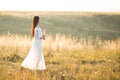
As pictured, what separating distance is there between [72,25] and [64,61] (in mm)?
19743

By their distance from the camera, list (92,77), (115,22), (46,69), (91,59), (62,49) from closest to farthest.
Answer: (92,77) → (46,69) → (91,59) → (62,49) → (115,22)

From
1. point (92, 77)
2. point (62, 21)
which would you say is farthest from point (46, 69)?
point (62, 21)

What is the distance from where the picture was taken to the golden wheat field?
7.37m

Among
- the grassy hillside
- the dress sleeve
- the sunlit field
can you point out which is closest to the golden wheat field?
the sunlit field

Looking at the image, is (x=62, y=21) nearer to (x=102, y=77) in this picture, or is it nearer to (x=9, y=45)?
(x=9, y=45)

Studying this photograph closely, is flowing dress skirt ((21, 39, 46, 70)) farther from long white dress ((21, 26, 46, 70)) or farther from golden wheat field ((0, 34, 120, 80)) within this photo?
golden wheat field ((0, 34, 120, 80))

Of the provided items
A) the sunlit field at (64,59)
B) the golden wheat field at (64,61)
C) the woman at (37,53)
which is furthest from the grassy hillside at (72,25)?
the woman at (37,53)

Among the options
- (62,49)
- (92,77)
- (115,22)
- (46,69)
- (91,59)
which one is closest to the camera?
(92,77)

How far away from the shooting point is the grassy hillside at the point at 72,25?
2555 centimetres

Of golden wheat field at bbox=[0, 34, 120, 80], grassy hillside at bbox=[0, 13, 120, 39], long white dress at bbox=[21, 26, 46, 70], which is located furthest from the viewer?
grassy hillside at bbox=[0, 13, 120, 39]

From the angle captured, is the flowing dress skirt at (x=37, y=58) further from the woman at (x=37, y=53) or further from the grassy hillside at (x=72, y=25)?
the grassy hillside at (x=72, y=25)

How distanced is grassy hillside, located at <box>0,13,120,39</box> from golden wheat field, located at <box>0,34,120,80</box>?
43.2ft

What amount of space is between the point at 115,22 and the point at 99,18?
2.04 m

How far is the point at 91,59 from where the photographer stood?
963cm
